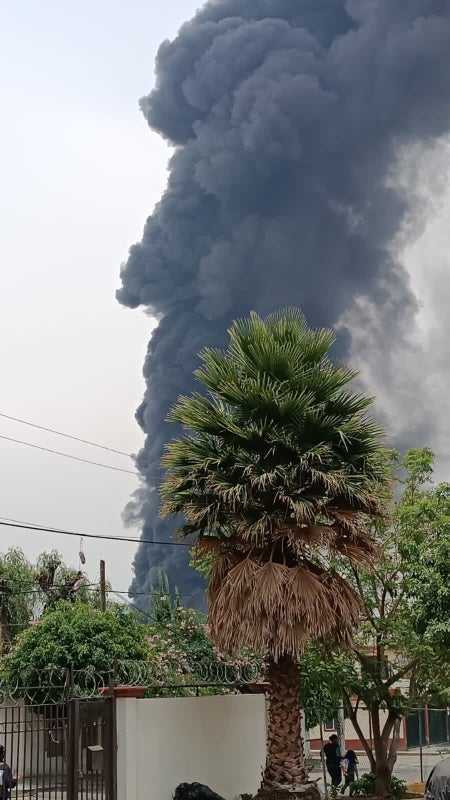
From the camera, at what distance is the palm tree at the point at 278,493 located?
1595 cm

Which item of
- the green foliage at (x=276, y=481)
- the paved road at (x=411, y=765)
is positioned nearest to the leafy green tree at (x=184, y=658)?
the green foliage at (x=276, y=481)

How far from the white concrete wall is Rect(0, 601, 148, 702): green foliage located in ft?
22.5

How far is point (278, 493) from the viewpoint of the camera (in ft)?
53.6

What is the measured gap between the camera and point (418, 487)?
950 inches

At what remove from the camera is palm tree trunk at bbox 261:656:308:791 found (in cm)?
1608

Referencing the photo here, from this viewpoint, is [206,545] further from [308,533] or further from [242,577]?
[308,533]

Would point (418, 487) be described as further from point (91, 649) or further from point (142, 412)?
point (142, 412)

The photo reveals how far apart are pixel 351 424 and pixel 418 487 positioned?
782 cm

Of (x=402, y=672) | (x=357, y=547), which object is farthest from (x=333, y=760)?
(x=357, y=547)

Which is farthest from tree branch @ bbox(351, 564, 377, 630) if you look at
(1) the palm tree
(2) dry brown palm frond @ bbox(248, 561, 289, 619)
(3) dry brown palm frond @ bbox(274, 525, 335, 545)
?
(2) dry brown palm frond @ bbox(248, 561, 289, 619)

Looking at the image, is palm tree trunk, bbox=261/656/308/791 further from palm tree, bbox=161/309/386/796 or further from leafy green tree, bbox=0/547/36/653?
leafy green tree, bbox=0/547/36/653

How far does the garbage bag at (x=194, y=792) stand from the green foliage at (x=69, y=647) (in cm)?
880

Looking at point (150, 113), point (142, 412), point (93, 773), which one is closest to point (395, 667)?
point (93, 773)

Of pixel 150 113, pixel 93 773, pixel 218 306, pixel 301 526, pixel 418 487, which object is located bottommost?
pixel 93 773
